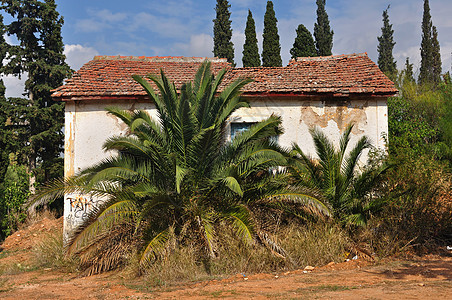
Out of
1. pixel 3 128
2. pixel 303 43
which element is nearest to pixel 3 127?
pixel 3 128

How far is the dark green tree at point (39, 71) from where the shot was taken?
17234 millimetres

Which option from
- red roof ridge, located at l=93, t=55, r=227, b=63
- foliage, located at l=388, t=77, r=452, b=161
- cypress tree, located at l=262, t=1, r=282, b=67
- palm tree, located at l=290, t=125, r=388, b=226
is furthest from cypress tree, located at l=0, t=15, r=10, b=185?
cypress tree, located at l=262, t=1, r=282, b=67

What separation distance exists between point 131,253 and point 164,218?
1.13m

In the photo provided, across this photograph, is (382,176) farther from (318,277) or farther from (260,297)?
(260,297)

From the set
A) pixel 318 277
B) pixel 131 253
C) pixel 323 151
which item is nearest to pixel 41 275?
pixel 131 253

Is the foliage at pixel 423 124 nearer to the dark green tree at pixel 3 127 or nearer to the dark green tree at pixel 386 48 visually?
the dark green tree at pixel 3 127

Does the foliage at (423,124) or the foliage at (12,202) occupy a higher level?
the foliage at (423,124)

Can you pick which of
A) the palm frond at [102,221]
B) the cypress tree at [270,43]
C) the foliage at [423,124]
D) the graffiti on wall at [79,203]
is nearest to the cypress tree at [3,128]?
the graffiti on wall at [79,203]

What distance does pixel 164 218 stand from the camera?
30.7 feet

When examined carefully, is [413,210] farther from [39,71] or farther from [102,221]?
[39,71]

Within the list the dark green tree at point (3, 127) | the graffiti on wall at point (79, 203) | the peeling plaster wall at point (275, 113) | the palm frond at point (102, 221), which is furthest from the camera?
the dark green tree at point (3, 127)

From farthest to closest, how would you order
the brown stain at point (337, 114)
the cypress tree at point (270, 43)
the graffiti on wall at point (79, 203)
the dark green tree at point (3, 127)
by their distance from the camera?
the cypress tree at point (270, 43)
the dark green tree at point (3, 127)
the brown stain at point (337, 114)
the graffiti on wall at point (79, 203)

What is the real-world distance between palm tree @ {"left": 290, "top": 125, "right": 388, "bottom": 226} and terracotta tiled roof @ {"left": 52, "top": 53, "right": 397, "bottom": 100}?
2.28 meters

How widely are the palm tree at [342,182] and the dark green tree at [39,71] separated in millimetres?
11539
